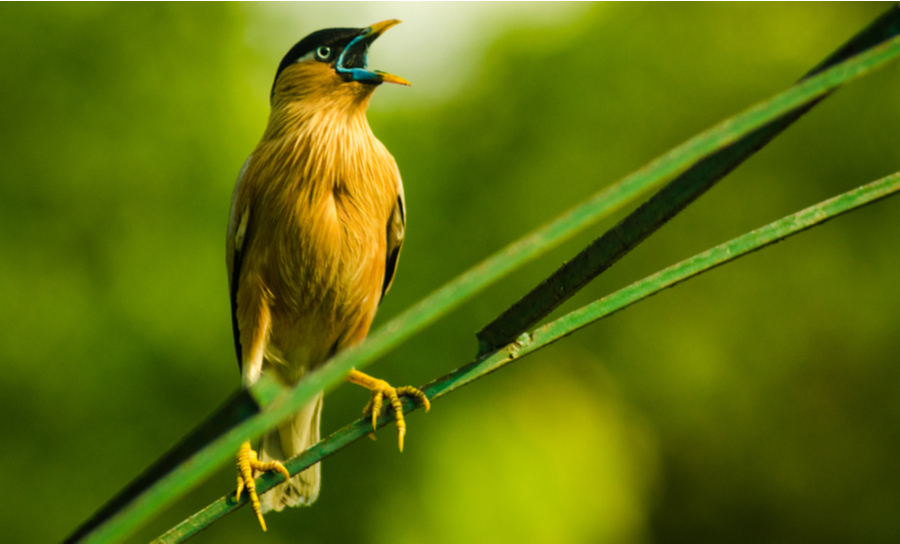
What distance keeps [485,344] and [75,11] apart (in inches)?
209

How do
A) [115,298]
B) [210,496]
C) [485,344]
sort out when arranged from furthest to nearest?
[115,298]
[210,496]
[485,344]

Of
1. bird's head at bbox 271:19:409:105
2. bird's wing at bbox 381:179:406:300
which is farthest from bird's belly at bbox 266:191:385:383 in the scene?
bird's head at bbox 271:19:409:105

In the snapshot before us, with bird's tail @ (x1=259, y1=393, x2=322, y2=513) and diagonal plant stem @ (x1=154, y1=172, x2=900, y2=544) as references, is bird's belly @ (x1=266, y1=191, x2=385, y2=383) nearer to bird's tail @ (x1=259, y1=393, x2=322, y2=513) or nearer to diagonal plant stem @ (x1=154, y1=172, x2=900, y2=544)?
bird's tail @ (x1=259, y1=393, x2=322, y2=513)

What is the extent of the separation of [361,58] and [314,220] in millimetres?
495

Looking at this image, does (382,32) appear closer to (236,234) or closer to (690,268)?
(236,234)

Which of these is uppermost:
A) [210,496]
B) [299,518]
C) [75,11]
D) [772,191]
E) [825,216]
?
[75,11]

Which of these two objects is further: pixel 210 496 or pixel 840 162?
pixel 840 162

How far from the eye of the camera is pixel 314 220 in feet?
6.23

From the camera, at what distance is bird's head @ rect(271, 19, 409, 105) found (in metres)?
2.01

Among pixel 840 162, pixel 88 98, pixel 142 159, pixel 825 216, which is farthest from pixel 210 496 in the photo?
pixel 840 162

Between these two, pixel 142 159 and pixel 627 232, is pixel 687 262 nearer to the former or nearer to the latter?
pixel 627 232

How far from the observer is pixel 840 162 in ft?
17.7

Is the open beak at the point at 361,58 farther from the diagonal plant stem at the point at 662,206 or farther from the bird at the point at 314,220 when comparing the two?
the diagonal plant stem at the point at 662,206

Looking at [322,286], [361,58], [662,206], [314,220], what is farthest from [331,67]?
[662,206]
